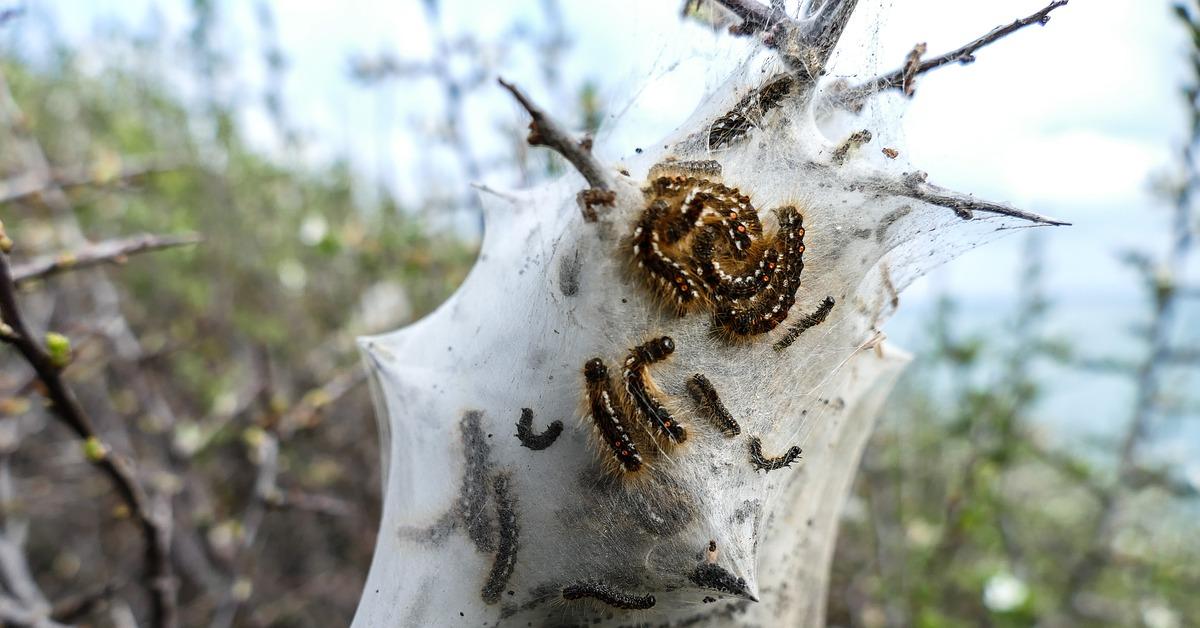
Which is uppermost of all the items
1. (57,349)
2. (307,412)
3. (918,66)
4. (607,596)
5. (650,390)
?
(918,66)

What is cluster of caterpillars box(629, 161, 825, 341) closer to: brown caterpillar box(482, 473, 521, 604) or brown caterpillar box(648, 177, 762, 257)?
brown caterpillar box(648, 177, 762, 257)

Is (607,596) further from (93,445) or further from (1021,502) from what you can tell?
(1021,502)

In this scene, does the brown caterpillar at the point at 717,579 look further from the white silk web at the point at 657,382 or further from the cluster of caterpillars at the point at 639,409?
the cluster of caterpillars at the point at 639,409

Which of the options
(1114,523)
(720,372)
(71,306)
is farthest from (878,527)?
(71,306)

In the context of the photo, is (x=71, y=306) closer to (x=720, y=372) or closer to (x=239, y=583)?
(x=239, y=583)

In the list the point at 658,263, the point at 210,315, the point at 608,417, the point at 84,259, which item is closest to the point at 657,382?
the point at 608,417

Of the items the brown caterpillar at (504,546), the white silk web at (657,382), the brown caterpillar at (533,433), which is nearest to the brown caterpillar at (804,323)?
the white silk web at (657,382)
